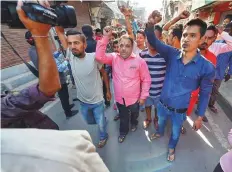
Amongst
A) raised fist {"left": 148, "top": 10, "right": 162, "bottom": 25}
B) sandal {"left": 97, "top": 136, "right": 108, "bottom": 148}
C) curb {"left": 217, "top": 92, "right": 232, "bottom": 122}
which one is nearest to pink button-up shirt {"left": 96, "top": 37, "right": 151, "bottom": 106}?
raised fist {"left": 148, "top": 10, "right": 162, "bottom": 25}

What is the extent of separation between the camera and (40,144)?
16.4 inches

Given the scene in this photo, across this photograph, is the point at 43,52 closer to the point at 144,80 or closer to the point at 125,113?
the point at 144,80

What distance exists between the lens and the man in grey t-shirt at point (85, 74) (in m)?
1.93

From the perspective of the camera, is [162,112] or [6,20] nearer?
[6,20]

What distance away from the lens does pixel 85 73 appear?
2.02 m

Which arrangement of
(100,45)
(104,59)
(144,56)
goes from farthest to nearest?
(144,56)
(104,59)
(100,45)

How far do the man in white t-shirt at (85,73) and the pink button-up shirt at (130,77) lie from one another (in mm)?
185

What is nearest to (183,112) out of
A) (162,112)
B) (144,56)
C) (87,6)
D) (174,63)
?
(162,112)

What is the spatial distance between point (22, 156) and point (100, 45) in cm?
169

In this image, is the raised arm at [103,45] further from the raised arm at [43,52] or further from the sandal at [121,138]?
the sandal at [121,138]

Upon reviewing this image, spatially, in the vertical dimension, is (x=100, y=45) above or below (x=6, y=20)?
below

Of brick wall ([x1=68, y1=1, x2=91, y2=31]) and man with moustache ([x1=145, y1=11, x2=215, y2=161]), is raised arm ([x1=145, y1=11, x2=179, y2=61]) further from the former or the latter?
brick wall ([x1=68, y1=1, x2=91, y2=31])

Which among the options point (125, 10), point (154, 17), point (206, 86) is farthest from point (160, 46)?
point (125, 10)

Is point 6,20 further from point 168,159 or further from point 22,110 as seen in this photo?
point 168,159
